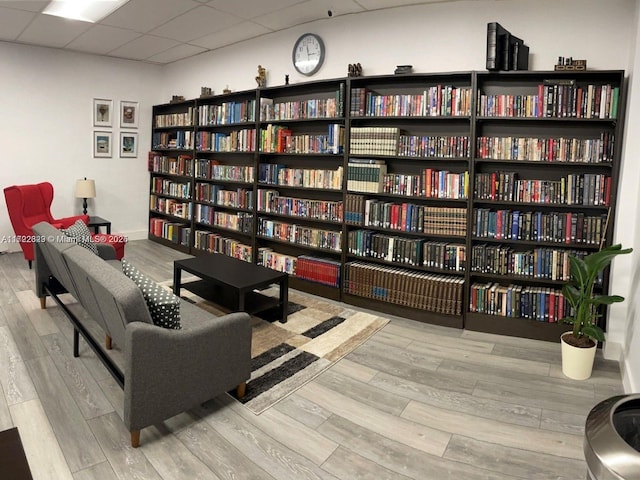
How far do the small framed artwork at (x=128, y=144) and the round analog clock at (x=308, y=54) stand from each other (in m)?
3.63

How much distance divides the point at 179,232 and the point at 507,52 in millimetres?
5182

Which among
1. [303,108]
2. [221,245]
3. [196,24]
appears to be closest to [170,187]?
[221,245]

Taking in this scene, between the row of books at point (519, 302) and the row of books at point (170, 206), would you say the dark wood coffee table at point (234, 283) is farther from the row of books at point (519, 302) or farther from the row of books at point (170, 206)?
the row of books at point (170, 206)

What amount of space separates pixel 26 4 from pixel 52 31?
3.38 ft

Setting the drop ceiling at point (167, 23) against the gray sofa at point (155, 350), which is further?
the drop ceiling at point (167, 23)

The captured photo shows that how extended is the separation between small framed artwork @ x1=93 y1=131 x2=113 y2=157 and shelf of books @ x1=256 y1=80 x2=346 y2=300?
321 cm

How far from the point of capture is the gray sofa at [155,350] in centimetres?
218

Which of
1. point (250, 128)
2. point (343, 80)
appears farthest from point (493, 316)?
point (250, 128)

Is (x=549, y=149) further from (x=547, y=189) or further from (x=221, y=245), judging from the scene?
(x=221, y=245)

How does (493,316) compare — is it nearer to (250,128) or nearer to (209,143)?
(250,128)

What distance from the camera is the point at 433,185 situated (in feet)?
13.5

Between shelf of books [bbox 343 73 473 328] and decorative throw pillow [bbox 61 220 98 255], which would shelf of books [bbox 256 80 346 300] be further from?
decorative throw pillow [bbox 61 220 98 255]

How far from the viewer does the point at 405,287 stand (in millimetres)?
4223

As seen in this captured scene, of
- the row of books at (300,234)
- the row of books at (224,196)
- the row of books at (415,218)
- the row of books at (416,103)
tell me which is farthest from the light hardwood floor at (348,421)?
the row of books at (224,196)
